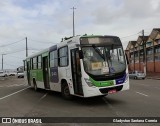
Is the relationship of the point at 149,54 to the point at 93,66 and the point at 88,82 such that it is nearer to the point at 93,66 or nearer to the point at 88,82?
the point at 93,66

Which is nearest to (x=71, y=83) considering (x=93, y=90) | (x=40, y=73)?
(x=93, y=90)

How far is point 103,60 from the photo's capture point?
14898 millimetres

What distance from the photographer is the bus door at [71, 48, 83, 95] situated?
15.0m

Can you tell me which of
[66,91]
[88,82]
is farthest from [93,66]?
[66,91]

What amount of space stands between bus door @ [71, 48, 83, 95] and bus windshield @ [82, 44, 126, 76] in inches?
19.6

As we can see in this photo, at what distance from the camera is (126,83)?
15352mm

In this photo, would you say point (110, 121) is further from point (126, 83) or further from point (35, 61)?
point (35, 61)

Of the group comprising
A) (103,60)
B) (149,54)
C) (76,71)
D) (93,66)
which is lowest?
(76,71)

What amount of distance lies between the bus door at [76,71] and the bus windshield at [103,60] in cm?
50

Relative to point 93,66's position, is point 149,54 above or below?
above

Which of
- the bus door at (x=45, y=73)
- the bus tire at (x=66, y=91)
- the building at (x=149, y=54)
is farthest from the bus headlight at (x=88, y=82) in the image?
the building at (x=149, y=54)

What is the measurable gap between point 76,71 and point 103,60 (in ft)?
4.43

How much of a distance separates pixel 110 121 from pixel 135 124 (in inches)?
38.9

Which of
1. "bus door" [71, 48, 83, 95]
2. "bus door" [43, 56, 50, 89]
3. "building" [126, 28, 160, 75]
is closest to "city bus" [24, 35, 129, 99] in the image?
Result: "bus door" [71, 48, 83, 95]
